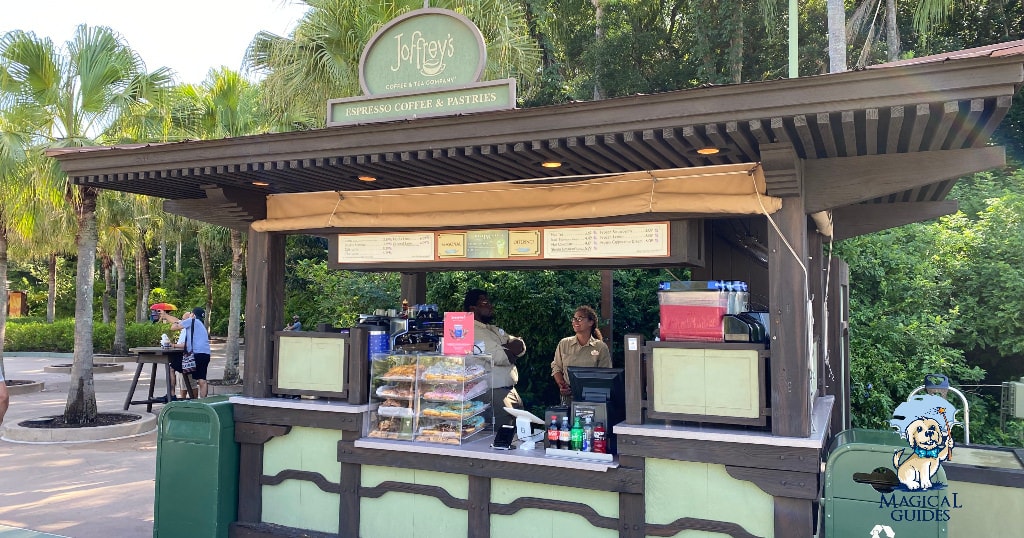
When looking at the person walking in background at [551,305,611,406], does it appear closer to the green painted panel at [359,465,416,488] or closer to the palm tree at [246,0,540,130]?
the green painted panel at [359,465,416,488]

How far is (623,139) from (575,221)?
41.9 inches

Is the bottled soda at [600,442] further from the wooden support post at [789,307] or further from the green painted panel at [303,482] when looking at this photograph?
the green painted panel at [303,482]

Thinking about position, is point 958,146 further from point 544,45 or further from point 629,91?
point 544,45

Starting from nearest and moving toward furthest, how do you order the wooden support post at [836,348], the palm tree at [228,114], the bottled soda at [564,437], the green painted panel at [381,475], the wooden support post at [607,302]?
the bottled soda at [564,437]
the green painted panel at [381,475]
the wooden support post at [836,348]
the wooden support post at [607,302]
the palm tree at [228,114]

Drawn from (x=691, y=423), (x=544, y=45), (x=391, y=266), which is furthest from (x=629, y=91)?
(x=691, y=423)

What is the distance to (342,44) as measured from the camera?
423 inches

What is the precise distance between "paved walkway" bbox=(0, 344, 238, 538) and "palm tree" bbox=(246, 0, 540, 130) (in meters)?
5.78

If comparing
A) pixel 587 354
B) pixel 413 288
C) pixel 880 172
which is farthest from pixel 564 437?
pixel 413 288

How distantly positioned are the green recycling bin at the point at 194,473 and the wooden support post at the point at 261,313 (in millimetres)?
356

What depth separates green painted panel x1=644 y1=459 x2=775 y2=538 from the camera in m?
4.04

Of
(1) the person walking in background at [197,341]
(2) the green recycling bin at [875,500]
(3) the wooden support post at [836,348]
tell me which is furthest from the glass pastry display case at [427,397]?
(1) the person walking in background at [197,341]

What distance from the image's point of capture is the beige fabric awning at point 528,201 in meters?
4.30

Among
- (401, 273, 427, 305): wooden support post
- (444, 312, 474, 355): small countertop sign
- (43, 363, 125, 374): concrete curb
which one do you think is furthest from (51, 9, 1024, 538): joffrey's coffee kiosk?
(43, 363, 125, 374): concrete curb

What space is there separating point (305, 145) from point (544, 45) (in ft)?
51.2
